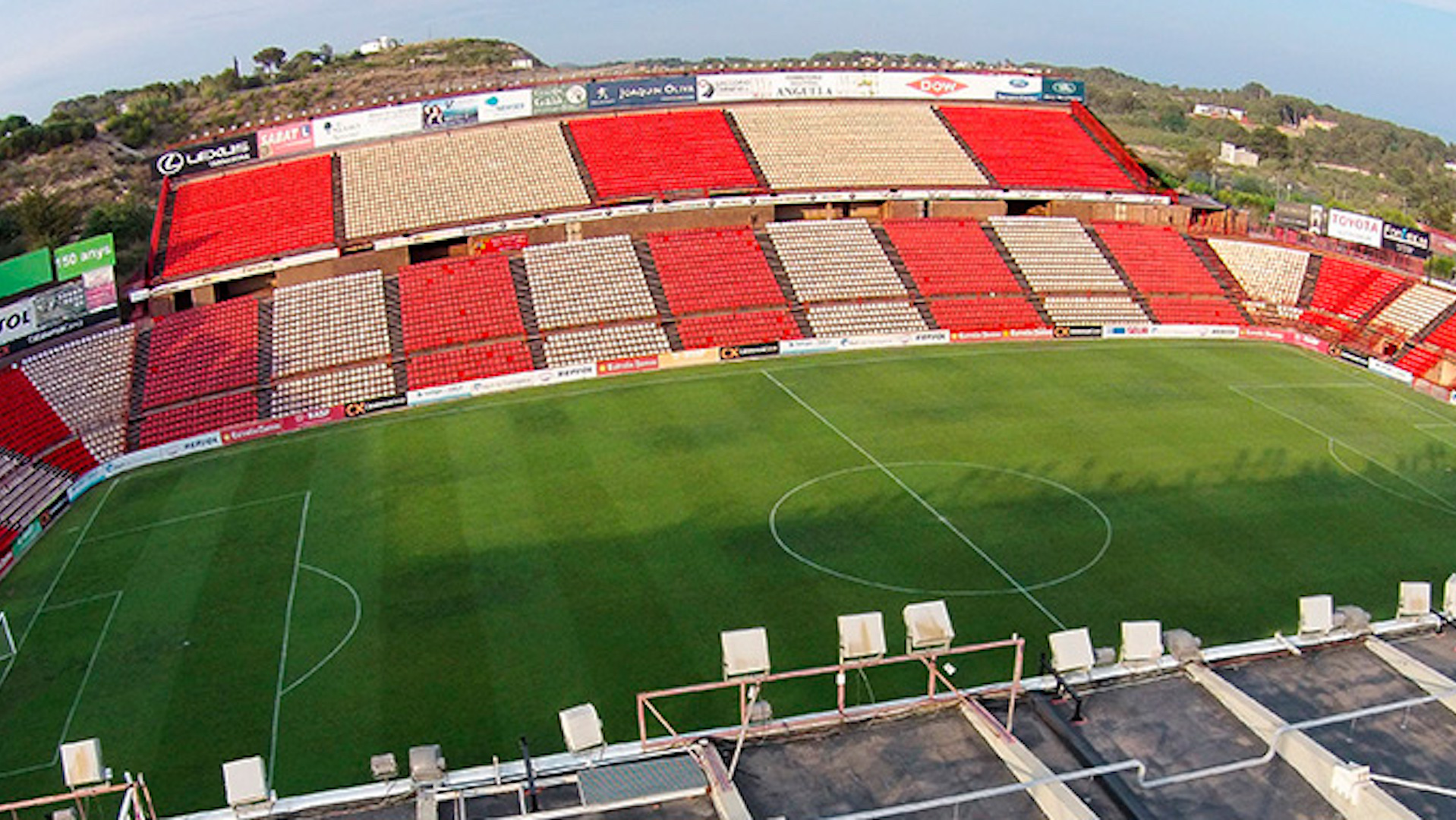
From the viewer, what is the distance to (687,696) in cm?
2580

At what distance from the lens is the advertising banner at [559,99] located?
6806 cm

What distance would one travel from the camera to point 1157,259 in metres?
62.8

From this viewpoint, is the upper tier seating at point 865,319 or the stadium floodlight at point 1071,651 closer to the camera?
the stadium floodlight at point 1071,651

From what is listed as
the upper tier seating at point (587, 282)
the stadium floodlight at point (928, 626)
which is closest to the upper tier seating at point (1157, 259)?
the upper tier seating at point (587, 282)

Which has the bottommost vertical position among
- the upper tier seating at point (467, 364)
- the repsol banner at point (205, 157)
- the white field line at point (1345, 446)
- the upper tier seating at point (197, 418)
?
the white field line at point (1345, 446)

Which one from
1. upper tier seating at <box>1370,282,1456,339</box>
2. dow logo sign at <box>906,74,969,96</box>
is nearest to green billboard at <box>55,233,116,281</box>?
dow logo sign at <box>906,74,969,96</box>

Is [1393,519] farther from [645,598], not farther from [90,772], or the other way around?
[90,772]

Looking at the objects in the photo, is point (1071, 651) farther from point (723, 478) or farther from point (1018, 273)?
point (1018, 273)

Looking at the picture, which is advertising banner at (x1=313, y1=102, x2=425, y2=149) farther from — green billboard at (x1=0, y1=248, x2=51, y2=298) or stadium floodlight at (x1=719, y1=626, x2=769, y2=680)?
stadium floodlight at (x1=719, y1=626, x2=769, y2=680)

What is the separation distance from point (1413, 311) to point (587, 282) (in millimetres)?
42970

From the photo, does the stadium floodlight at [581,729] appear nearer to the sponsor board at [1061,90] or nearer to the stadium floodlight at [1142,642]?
the stadium floodlight at [1142,642]

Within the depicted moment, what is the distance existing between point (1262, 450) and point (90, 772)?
1561 inches

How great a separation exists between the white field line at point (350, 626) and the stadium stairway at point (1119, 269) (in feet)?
147

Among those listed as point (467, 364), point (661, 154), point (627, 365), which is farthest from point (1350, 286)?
point (467, 364)
